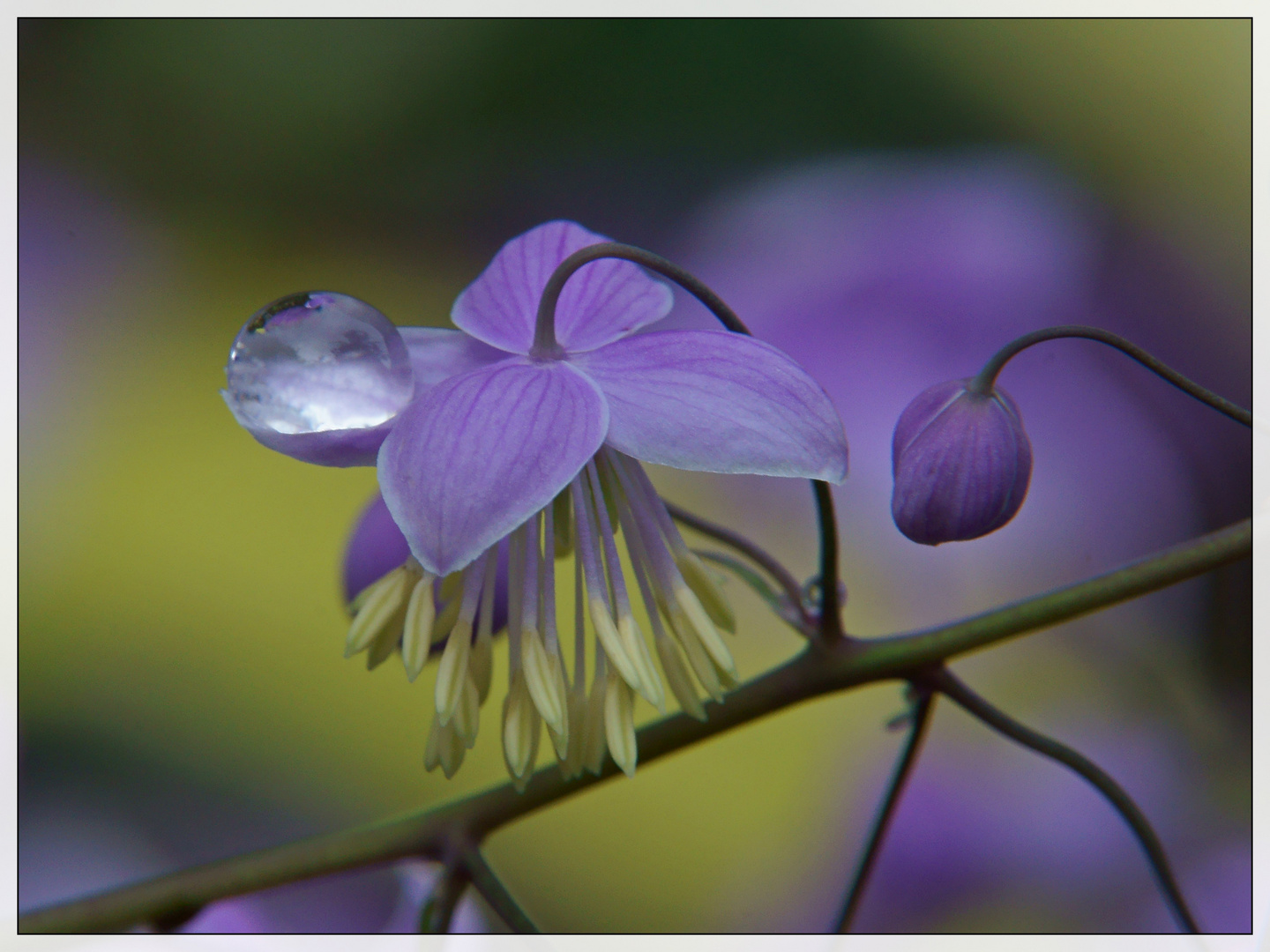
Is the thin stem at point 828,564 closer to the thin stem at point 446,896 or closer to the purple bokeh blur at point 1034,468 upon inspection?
the thin stem at point 446,896

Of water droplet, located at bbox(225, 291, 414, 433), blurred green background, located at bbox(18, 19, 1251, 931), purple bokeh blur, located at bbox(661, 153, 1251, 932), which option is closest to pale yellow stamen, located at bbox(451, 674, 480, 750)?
water droplet, located at bbox(225, 291, 414, 433)

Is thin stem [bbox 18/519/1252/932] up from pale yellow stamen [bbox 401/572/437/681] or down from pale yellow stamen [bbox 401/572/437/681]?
Answer: down

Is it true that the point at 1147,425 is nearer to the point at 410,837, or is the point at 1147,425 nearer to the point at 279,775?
the point at 410,837

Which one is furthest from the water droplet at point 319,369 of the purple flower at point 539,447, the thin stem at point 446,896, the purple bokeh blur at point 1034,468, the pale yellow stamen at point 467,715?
the purple bokeh blur at point 1034,468

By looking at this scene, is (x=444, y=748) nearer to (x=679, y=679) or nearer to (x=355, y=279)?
(x=679, y=679)

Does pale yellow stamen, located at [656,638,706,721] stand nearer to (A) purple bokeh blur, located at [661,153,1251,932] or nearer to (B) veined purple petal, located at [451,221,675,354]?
(B) veined purple petal, located at [451,221,675,354]

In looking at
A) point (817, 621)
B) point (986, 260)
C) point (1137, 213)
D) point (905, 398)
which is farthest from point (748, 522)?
point (817, 621)

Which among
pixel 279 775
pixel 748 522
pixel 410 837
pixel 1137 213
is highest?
pixel 1137 213
